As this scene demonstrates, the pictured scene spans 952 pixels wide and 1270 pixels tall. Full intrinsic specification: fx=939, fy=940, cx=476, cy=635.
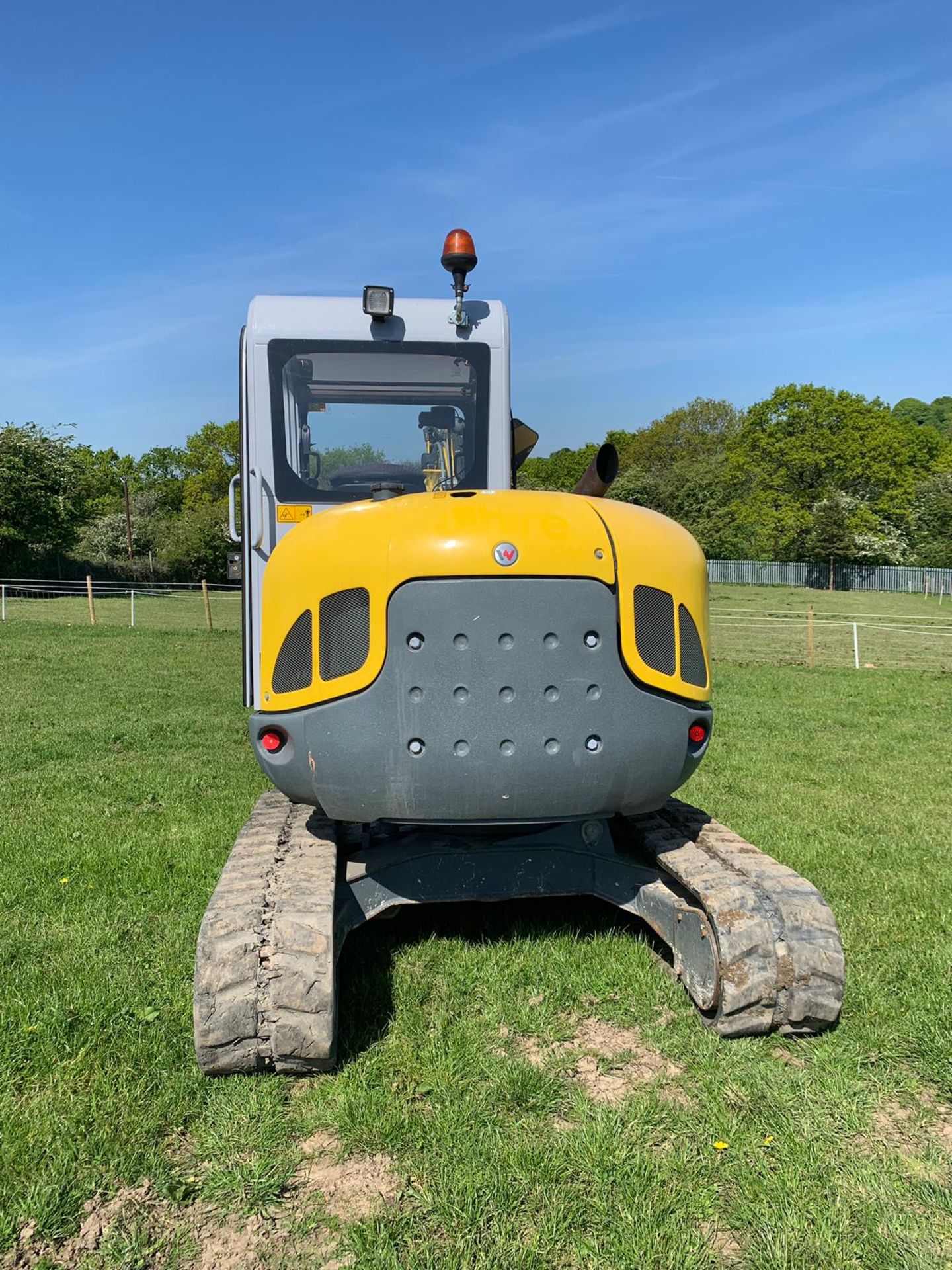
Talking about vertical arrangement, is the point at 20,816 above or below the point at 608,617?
below

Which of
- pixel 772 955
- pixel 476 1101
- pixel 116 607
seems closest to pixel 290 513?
pixel 476 1101

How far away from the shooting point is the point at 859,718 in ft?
36.4

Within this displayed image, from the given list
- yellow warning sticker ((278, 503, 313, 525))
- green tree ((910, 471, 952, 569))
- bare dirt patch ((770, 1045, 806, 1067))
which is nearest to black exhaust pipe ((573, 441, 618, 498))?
yellow warning sticker ((278, 503, 313, 525))

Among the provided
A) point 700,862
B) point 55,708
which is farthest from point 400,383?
point 55,708

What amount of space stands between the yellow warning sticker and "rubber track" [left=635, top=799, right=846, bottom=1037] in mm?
2552

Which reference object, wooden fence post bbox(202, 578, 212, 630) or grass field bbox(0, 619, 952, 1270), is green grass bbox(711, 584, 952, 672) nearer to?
wooden fence post bbox(202, 578, 212, 630)

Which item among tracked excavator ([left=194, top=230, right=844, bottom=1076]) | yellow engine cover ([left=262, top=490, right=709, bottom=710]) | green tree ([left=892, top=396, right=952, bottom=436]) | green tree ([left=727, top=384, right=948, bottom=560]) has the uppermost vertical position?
green tree ([left=892, top=396, right=952, bottom=436])

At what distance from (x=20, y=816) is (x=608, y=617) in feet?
16.3

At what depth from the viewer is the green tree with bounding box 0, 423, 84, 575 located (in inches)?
1614

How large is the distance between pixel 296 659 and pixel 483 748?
0.71 meters

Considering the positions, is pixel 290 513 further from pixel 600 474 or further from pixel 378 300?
pixel 600 474

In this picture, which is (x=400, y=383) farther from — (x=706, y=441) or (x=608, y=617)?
(x=706, y=441)

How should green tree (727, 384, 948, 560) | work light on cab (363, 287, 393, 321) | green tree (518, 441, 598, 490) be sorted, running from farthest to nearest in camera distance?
green tree (518, 441, 598, 490) → green tree (727, 384, 948, 560) → work light on cab (363, 287, 393, 321)

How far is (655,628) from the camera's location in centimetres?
303
